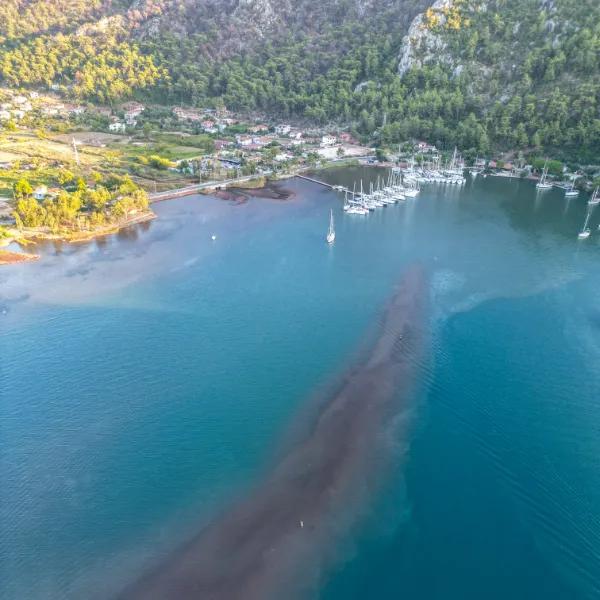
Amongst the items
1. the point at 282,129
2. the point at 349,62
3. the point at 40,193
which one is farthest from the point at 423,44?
the point at 40,193

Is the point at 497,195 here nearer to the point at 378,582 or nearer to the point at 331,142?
the point at 331,142

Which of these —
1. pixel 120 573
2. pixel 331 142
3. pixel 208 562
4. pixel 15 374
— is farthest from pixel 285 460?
pixel 331 142

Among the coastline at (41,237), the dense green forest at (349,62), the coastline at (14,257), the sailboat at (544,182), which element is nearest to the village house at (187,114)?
the dense green forest at (349,62)

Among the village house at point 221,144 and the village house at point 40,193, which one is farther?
the village house at point 221,144

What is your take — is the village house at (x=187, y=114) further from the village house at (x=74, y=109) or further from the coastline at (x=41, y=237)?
the coastline at (x=41, y=237)

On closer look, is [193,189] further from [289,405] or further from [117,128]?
[289,405]

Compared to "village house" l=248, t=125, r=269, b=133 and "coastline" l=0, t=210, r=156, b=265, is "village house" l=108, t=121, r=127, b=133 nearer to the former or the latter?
"village house" l=248, t=125, r=269, b=133
